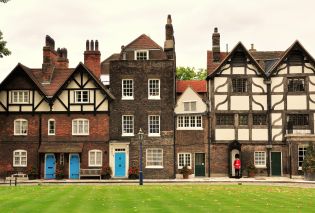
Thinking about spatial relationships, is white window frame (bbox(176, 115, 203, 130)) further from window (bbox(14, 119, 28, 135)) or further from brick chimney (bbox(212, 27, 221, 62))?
window (bbox(14, 119, 28, 135))

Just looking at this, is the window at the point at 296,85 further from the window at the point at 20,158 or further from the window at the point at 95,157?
→ the window at the point at 20,158

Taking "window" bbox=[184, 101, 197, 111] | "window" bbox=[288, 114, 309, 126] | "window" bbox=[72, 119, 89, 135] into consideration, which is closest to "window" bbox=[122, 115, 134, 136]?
"window" bbox=[72, 119, 89, 135]

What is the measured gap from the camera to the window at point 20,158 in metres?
47.9

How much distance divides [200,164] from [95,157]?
9435mm

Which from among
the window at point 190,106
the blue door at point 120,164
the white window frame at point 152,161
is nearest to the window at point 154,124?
the white window frame at point 152,161

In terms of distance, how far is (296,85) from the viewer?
48125 mm

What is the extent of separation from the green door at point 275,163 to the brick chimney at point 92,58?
17668 millimetres

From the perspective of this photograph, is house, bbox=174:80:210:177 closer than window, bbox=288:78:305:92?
Yes

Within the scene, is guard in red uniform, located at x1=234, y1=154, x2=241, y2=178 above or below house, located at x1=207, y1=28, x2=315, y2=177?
below

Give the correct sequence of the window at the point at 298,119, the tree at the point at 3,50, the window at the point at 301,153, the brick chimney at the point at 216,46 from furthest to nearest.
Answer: the brick chimney at the point at 216,46 → the window at the point at 298,119 → the window at the point at 301,153 → the tree at the point at 3,50

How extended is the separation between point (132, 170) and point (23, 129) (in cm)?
1068

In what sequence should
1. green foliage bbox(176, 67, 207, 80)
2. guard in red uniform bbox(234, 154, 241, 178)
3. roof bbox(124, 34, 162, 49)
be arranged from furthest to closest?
green foliage bbox(176, 67, 207, 80) → roof bbox(124, 34, 162, 49) → guard in red uniform bbox(234, 154, 241, 178)

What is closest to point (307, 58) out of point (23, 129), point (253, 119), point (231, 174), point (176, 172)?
point (253, 119)

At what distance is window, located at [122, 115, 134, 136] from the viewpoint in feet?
158
